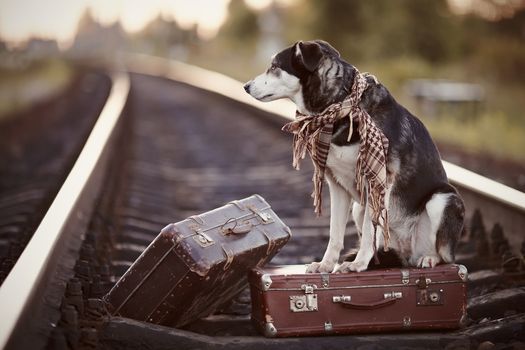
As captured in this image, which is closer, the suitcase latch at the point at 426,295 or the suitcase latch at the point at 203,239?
the suitcase latch at the point at 203,239

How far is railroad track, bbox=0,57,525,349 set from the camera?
361 centimetres

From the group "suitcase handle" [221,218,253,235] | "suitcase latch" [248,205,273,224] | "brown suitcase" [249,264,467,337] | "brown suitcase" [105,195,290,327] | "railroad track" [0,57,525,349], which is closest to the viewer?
"railroad track" [0,57,525,349]

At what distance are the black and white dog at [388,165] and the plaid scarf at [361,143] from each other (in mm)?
56

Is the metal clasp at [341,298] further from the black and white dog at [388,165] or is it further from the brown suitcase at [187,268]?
the brown suitcase at [187,268]

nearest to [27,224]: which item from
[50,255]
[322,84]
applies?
[50,255]

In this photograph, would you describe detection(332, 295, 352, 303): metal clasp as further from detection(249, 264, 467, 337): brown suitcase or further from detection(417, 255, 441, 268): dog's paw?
detection(417, 255, 441, 268): dog's paw

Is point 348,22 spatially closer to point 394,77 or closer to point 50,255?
point 394,77

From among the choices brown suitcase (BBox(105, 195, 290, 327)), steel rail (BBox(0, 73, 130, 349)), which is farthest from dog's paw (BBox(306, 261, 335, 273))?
steel rail (BBox(0, 73, 130, 349))

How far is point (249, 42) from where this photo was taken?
6303 cm

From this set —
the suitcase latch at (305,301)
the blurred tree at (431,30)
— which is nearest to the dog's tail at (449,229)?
the suitcase latch at (305,301)

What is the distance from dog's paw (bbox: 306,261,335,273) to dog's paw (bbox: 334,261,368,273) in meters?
0.06

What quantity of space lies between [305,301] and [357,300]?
0.25 meters

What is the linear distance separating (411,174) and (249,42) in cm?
5942

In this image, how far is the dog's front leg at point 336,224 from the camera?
4455mm
